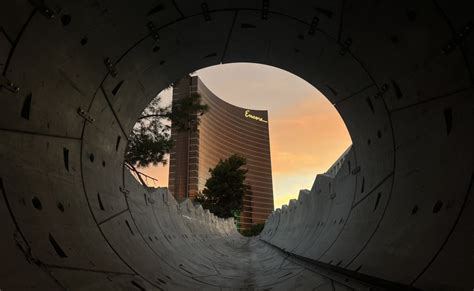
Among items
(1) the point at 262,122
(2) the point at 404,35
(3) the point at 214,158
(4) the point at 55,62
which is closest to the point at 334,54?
(2) the point at 404,35

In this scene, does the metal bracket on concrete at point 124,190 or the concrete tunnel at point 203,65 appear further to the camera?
the metal bracket on concrete at point 124,190

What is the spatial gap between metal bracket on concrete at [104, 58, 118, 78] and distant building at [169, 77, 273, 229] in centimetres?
8884

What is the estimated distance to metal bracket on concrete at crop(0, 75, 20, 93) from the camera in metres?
3.57

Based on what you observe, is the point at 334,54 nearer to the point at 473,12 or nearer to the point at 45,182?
the point at 473,12

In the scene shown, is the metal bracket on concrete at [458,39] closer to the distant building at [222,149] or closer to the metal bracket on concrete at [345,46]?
the metal bracket on concrete at [345,46]

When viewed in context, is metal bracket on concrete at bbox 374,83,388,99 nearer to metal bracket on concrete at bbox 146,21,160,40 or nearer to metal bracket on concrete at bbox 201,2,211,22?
metal bracket on concrete at bbox 201,2,211,22

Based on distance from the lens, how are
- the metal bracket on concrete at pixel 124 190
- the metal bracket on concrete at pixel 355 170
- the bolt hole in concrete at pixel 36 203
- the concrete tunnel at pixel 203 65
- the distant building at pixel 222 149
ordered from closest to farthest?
the concrete tunnel at pixel 203 65
the bolt hole in concrete at pixel 36 203
the metal bracket on concrete at pixel 124 190
the metal bracket on concrete at pixel 355 170
the distant building at pixel 222 149

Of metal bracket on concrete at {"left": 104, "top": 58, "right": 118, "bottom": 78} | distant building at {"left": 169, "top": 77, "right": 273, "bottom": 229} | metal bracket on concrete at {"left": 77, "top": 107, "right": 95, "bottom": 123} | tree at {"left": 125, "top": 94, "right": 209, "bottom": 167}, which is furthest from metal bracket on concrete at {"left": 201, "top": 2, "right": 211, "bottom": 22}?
distant building at {"left": 169, "top": 77, "right": 273, "bottom": 229}

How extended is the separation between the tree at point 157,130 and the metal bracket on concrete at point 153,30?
12186 mm

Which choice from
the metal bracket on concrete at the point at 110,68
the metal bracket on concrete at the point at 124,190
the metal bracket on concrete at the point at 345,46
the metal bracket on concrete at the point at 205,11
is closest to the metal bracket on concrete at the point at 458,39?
the metal bracket on concrete at the point at 345,46

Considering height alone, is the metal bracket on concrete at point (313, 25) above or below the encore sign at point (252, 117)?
below

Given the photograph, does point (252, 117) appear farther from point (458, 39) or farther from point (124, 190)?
point (458, 39)

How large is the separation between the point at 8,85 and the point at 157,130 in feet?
48.7

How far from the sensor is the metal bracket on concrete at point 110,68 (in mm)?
5556
